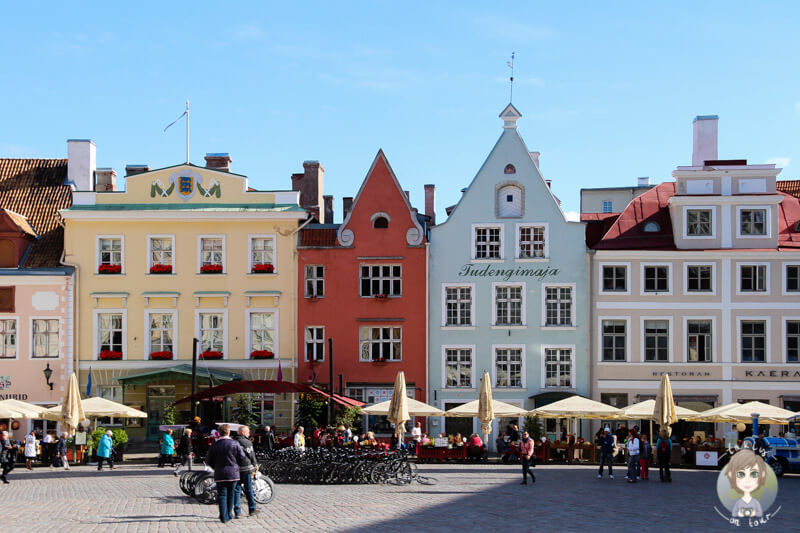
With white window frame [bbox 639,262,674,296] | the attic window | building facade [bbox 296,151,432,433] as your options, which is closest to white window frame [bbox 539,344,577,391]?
white window frame [bbox 639,262,674,296]

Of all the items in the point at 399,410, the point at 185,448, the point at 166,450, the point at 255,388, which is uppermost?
the point at 255,388

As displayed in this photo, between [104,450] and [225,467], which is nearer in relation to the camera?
[225,467]

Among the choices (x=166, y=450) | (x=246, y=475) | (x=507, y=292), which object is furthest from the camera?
(x=507, y=292)

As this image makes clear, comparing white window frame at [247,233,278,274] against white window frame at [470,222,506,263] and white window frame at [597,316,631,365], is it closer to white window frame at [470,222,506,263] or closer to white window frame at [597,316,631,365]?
white window frame at [470,222,506,263]

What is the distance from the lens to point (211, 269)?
46188 mm

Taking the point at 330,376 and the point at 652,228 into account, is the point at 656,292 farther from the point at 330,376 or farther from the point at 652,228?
the point at 330,376

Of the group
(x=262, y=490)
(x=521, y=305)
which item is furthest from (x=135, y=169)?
(x=262, y=490)

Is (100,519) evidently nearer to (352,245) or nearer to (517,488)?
(517,488)

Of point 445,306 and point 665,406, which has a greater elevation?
point 445,306

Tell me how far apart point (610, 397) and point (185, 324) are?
1778 centimetres

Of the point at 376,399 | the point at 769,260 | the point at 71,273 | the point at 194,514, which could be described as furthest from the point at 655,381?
the point at 194,514

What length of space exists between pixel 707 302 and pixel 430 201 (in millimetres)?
14234

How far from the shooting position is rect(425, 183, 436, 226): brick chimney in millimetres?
52531

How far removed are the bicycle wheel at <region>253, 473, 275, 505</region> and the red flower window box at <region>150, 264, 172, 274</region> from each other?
25.1 metres
